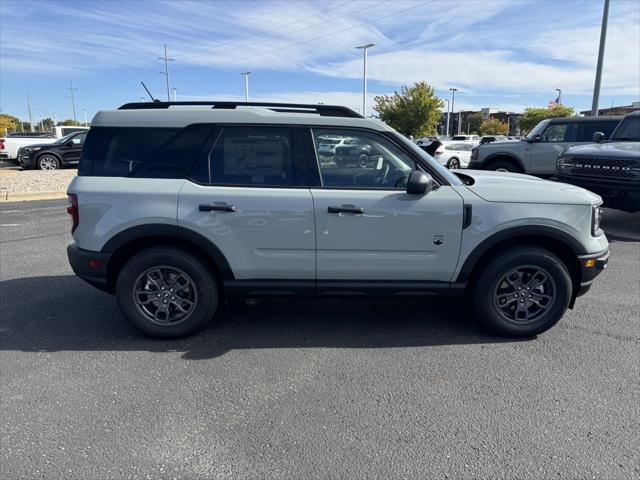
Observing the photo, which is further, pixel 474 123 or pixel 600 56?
pixel 474 123

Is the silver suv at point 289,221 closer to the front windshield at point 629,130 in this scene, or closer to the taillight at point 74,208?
the taillight at point 74,208

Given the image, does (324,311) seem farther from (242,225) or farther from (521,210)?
(521,210)

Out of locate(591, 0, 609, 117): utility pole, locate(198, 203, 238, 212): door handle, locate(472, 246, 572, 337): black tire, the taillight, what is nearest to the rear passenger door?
locate(198, 203, 238, 212): door handle

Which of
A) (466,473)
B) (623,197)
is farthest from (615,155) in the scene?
(466,473)

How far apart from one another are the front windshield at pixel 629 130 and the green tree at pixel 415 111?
38464mm

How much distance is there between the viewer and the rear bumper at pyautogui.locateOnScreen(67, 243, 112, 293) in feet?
12.3

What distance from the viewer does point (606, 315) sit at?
4.43 meters

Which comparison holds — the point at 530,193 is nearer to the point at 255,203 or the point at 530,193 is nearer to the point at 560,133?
the point at 255,203

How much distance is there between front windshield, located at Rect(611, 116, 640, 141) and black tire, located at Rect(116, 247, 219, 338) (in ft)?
29.4

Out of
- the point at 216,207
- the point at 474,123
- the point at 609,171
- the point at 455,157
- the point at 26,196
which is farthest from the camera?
the point at 474,123

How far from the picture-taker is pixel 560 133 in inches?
471

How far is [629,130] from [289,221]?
340 inches

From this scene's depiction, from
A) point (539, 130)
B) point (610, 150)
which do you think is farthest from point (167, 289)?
point (539, 130)

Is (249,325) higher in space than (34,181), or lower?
lower
